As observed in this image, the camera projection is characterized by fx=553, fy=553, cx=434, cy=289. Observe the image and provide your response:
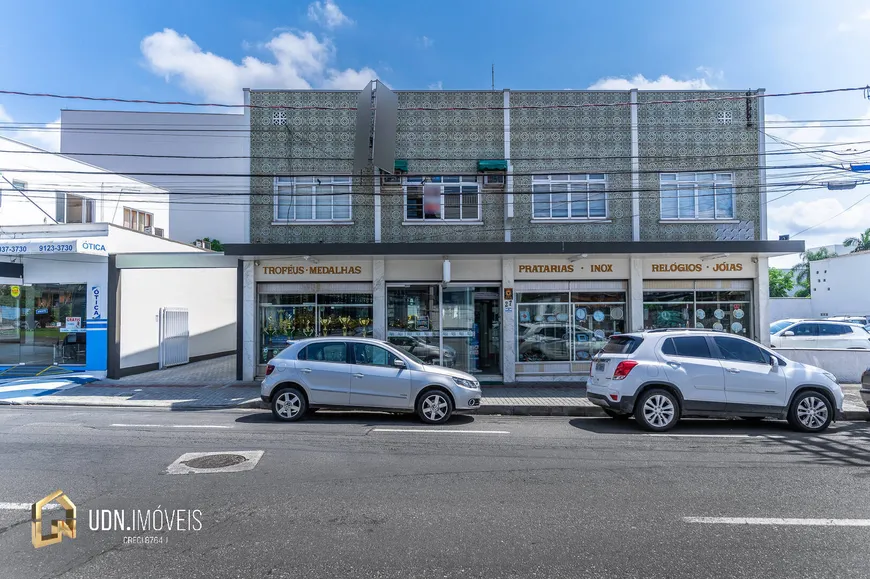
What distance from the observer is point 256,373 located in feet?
48.8

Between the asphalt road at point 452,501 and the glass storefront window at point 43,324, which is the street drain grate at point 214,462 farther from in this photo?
the glass storefront window at point 43,324

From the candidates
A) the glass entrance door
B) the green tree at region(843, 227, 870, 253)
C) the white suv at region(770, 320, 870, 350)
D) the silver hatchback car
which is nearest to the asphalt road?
the silver hatchback car

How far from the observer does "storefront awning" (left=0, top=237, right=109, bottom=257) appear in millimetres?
14734

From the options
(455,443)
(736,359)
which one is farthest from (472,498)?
(736,359)

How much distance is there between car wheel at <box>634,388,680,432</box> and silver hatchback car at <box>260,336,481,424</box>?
2.81 metres

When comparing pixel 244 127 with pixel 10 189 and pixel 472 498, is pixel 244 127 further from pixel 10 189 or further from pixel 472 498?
pixel 472 498

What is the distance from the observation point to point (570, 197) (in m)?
15.1

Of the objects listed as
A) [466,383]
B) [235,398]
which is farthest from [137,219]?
[466,383]

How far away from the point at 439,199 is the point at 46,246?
10.6 meters

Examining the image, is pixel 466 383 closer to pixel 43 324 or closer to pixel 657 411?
pixel 657 411

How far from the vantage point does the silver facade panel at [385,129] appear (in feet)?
46.6

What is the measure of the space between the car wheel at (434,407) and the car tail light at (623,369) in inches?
114

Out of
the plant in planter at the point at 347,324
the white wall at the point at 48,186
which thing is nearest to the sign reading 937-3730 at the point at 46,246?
the white wall at the point at 48,186

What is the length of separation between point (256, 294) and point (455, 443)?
8976 mm
